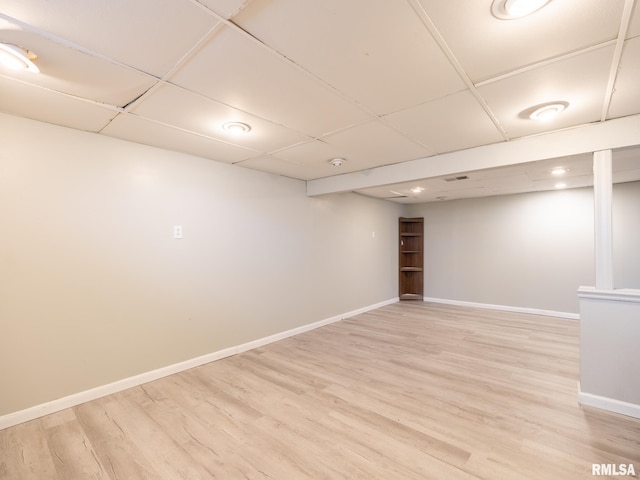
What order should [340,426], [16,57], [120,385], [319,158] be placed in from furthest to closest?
[319,158] → [120,385] → [340,426] → [16,57]

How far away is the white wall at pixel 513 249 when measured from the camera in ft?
15.6

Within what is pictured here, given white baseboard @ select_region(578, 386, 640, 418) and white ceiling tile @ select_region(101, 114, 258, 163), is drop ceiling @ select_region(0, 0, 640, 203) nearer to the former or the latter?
white ceiling tile @ select_region(101, 114, 258, 163)

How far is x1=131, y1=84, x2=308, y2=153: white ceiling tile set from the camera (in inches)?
74.3

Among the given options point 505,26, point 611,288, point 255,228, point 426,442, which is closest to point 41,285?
point 255,228

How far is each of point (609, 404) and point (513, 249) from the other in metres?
3.65

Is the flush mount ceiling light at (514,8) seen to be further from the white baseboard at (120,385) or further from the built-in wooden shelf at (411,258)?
the built-in wooden shelf at (411,258)

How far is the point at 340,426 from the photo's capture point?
6.51ft

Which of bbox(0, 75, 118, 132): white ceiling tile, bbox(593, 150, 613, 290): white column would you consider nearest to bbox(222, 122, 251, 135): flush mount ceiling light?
bbox(0, 75, 118, 132): white ceiling tile

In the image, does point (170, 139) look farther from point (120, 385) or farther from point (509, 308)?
point (509, 308)

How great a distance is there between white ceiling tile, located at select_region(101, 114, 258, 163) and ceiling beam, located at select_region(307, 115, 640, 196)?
5.15 feet

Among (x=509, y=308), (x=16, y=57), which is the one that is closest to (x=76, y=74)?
(x=16, y=57)

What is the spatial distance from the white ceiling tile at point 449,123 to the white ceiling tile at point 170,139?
1619 millimetres

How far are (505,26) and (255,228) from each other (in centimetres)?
301

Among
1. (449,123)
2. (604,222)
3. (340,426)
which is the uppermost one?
(449,123)
